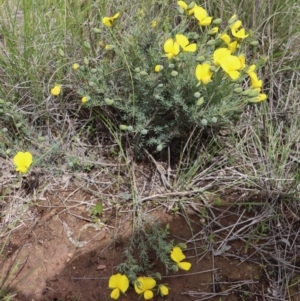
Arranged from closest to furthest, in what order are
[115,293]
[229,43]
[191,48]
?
[115,293] < [191,48] < [229,43]

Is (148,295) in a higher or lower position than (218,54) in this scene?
lower

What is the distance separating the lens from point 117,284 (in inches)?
52.5

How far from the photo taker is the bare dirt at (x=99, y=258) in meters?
1.42

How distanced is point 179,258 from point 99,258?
11.9 inches

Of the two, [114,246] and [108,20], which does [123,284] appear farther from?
[108,20]

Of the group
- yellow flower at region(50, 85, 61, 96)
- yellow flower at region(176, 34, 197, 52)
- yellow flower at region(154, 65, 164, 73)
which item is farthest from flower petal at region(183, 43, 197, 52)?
yellow flower at region(50, 85, 61, 96)

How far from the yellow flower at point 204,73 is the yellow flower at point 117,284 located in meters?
0.73

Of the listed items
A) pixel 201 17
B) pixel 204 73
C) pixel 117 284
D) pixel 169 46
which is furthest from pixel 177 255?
pixel 201 17

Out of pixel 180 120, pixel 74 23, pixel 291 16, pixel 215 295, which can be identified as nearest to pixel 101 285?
pixel 215 295

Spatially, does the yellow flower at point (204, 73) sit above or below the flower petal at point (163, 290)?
above

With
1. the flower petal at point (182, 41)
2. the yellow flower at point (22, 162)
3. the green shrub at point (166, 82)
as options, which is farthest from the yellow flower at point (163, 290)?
the flower petal at point (182, 41)

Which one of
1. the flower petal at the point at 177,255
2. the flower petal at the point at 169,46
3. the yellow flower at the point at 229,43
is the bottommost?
the flower petal at the point at 177,255

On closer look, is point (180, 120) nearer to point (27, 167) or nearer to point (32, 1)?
point (27, 167)

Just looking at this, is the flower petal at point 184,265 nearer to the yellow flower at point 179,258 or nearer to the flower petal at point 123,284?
the yellow flower at point 179,258
